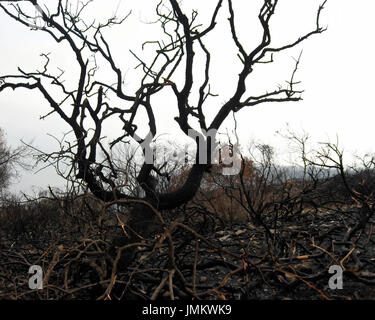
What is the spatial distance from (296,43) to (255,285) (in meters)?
4.38

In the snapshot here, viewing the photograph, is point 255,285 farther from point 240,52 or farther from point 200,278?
point 240,52

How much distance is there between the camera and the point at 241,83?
210 inches

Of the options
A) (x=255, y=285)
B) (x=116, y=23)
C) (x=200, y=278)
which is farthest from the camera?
(x=116, y=23)

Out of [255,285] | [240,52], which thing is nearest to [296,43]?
[240,52]

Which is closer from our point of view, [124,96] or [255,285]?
[255,285]

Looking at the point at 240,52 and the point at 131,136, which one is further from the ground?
the point at 240,52

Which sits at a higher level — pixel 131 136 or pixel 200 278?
pixel 131 136
